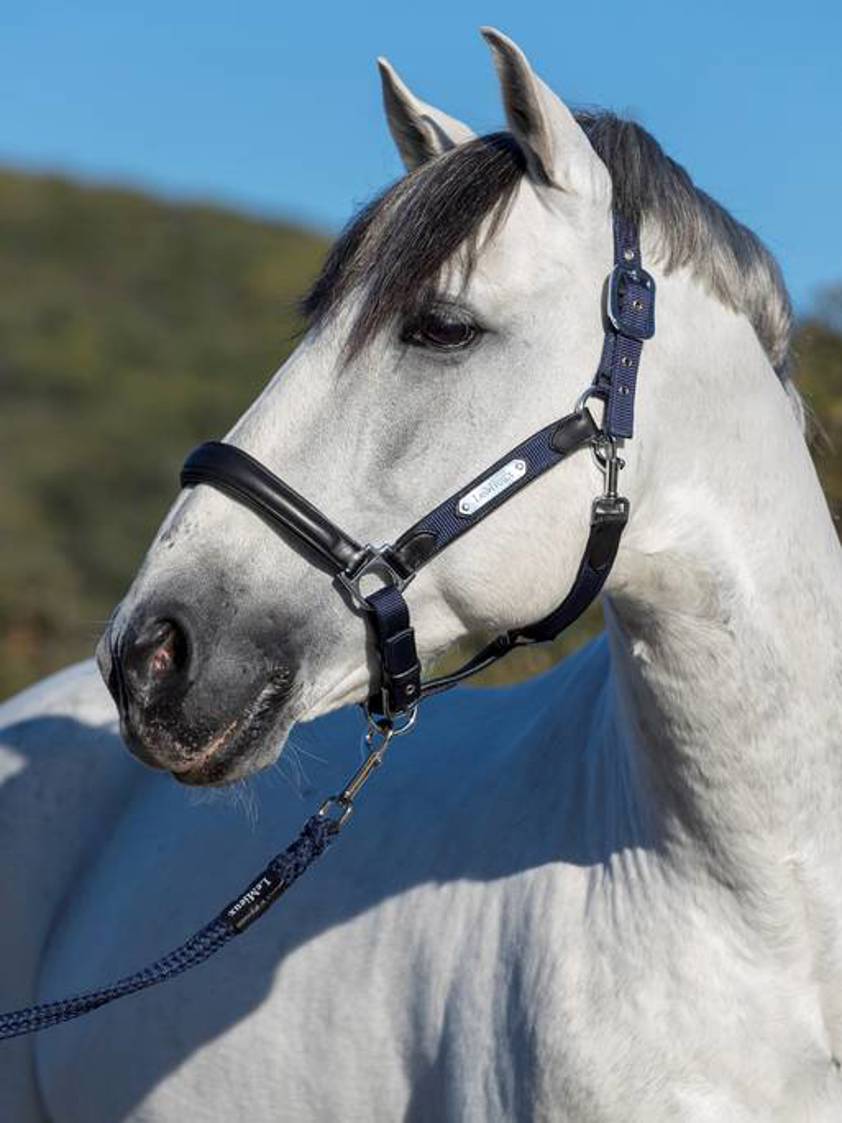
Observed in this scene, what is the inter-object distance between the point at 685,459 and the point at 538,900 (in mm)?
828

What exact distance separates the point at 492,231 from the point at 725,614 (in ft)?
2.35

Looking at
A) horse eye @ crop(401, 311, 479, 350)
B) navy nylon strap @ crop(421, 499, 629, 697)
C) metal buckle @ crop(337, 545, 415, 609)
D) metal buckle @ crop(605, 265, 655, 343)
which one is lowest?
metal buckle @ crop(337, 545, 415, 609)

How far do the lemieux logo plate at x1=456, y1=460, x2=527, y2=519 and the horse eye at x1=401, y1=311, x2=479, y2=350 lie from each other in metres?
0.21

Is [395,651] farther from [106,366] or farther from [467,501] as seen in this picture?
[106,366]

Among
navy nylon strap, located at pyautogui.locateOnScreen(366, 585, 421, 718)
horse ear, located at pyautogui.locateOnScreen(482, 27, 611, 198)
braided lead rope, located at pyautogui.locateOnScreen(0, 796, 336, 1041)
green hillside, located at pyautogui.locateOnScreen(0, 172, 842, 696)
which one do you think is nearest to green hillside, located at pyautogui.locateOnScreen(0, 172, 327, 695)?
green hillside, located at pyautogui.locateOnScreen(0, 172, 842, 696)

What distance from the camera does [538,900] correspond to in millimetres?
3244

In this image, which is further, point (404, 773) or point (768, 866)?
point (404, 773)

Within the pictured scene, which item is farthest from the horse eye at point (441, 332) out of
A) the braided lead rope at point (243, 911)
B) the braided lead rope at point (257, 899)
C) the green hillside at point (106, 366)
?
the green hillside at point (106, 366)

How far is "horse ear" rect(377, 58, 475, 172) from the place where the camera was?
322cm

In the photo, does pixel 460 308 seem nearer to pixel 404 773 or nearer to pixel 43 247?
pixel 404 773

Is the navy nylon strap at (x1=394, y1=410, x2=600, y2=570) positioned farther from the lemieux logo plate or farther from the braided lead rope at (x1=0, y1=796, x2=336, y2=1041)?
the braided lead rope at (x1=0, y1=796, x2=336, y2=1041)

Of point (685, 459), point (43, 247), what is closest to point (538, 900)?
point (685, 459)

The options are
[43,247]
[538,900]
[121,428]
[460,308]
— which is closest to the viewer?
[460,308]

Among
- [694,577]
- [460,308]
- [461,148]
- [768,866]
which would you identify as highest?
[461,148]
